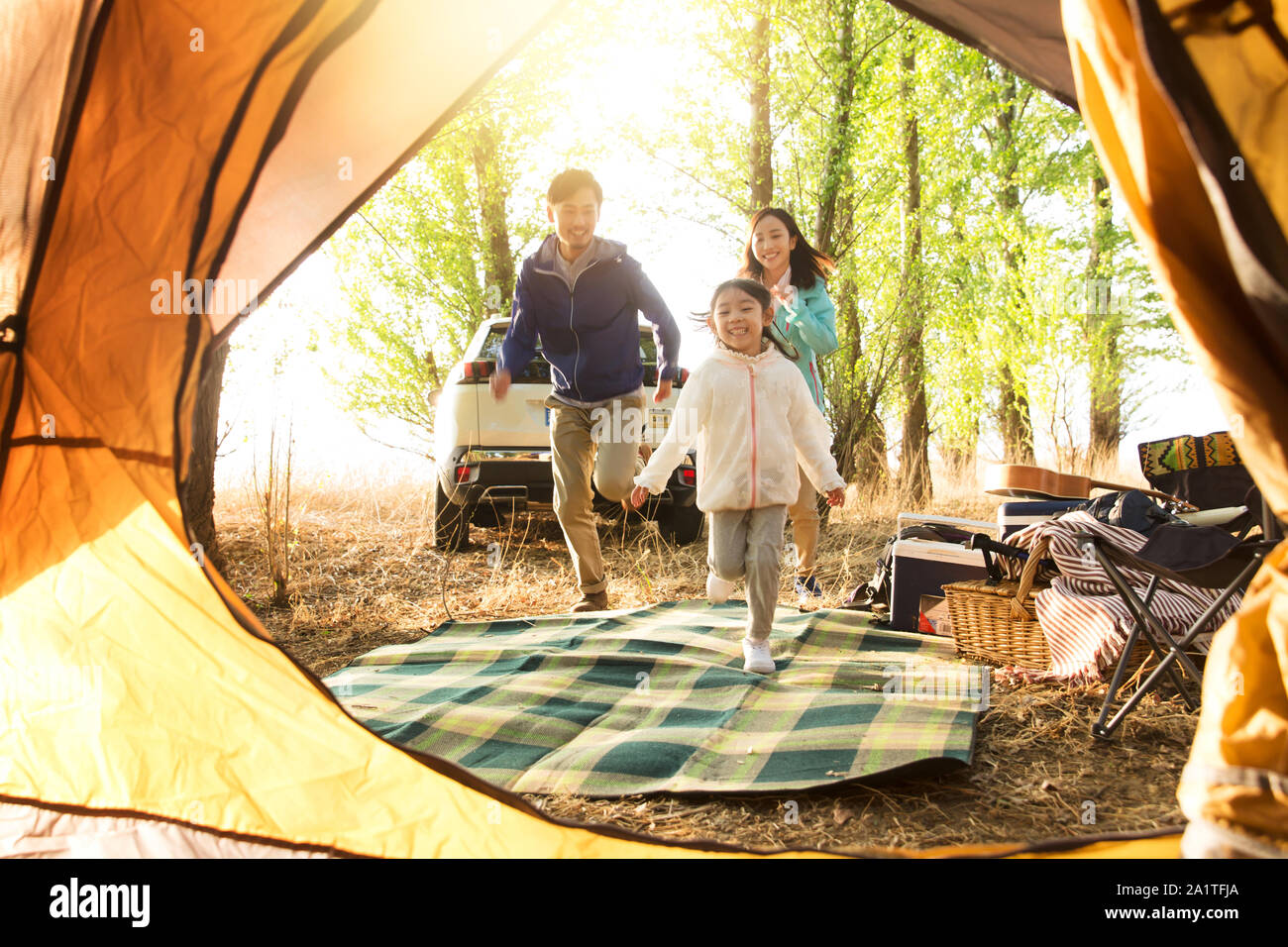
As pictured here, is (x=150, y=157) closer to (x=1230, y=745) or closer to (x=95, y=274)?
(x=95, y=274)

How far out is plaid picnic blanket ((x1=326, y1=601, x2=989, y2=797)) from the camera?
2561 millimetres

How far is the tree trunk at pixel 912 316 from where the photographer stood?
28.9 ft

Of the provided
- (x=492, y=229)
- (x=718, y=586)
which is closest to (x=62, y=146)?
(x=718, y=586)

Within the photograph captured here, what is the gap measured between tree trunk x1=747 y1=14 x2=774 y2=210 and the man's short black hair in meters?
4.55

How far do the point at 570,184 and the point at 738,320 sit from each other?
Answer: 1211mm

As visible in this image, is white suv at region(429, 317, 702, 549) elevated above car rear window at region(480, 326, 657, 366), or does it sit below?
below

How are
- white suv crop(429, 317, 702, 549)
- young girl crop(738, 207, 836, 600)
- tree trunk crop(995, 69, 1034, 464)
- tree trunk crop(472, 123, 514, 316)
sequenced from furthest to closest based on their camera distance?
1. tree trunk crop(995, 69, 1034, 464)
2. tree trunk crop(472, 123, 514, 316)
3. white suv crop(429, 317, 702, 549)
4. young girl crop(738, 207, 836, 600)

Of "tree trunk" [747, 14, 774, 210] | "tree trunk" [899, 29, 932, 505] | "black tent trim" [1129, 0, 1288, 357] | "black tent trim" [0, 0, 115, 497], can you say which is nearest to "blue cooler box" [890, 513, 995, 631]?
"black tent trim" [1129, 0, 1288, 357]

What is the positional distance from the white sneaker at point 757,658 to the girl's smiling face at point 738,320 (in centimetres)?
119

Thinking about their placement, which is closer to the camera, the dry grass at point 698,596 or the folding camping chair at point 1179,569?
the dry grass at point 698,596

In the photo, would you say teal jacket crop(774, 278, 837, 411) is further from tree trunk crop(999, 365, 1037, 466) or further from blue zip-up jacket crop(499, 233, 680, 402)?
tree trunk crop(999, 365, 1037, 466)

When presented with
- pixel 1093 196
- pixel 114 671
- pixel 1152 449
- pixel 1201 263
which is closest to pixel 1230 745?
pixel 1201 263

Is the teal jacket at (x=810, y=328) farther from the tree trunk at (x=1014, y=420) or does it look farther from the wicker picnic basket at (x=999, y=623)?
the tree trunk at (x=1014, y=420)

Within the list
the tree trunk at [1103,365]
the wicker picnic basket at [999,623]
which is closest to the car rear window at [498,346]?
the wicker picnic basket at [999,623]
